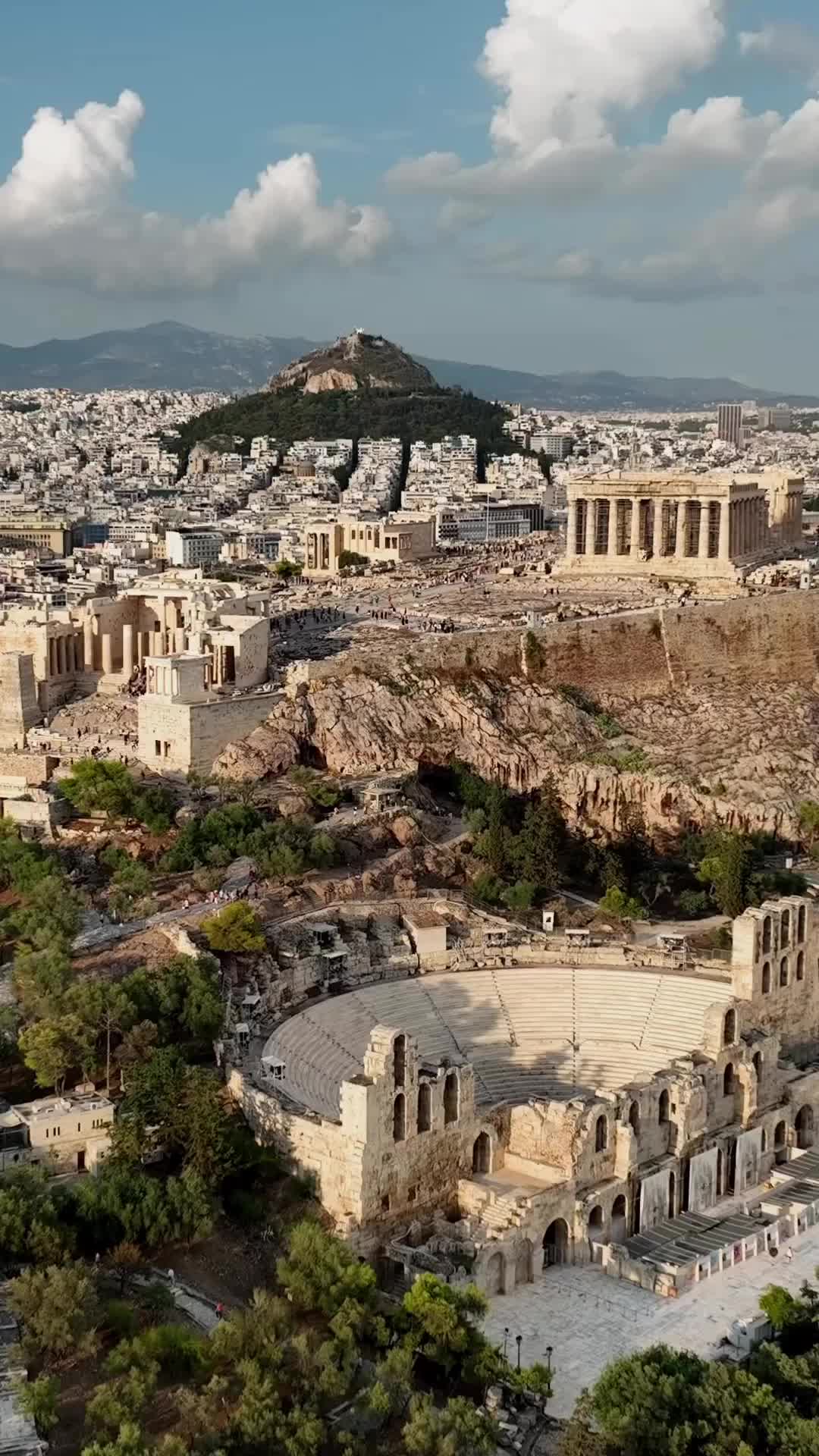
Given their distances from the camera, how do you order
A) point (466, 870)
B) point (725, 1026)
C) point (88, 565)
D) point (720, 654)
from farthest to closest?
point (88, 565) → point (720, 654) → point (466, 870) → point (725, 1026)

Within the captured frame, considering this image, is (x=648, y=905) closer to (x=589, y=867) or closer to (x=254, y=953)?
(x=589, y=867)

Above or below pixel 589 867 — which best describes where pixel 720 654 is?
above

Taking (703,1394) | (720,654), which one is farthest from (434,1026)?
(720,654)

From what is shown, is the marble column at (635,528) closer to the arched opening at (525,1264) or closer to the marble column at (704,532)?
the marble column at (704,532)

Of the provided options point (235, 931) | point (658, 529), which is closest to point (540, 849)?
point (235, 931)

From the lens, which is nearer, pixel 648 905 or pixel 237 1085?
pixel 237 1085

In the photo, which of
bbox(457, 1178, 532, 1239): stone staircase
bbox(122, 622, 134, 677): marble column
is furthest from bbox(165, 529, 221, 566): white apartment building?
bbox(457, 1178, 532, 1239): stone staircase

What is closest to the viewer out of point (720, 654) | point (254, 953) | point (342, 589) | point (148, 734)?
point (254, 953)

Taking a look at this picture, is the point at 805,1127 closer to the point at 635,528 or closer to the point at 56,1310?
the point at 56,1310

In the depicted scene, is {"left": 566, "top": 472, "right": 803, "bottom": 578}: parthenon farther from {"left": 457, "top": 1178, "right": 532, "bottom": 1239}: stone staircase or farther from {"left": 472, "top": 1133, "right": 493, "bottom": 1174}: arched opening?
{"left": 457, "top": 1178, "right": 532, "bottom": 1239}: stone staircase

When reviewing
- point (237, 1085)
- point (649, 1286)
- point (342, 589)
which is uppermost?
point (342, 589)
